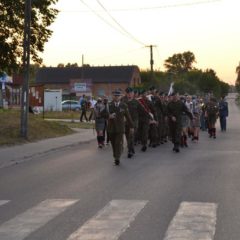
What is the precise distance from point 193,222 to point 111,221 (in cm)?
106

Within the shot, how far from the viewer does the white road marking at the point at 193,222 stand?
7.10 metres

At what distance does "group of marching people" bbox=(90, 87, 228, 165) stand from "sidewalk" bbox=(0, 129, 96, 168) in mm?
1672

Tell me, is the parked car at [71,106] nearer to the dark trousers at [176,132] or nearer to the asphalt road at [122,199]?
the dark trousers at [176,132]

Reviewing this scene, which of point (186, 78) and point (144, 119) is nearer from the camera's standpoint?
point (144, 119)

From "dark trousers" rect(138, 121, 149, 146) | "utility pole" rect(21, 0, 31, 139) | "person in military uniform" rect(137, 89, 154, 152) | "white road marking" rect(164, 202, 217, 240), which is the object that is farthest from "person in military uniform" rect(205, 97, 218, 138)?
"white road marking" rect(164, 202, 217, 240)

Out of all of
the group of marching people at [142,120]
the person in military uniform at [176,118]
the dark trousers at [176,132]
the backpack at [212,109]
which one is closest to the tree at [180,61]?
the backpack at [212,109]

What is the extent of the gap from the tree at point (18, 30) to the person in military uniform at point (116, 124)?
811 centimetres

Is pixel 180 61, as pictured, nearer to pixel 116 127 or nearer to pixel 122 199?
pixel 116 127

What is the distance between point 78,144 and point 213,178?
10.5m

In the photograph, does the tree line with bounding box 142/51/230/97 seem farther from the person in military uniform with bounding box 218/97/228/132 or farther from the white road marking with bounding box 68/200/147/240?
the white road marking with bounding box 68/200/147/240

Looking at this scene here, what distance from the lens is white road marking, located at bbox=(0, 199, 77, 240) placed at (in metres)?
7.28

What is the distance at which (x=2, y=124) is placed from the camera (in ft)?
79.2

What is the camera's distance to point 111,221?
26.2 feet

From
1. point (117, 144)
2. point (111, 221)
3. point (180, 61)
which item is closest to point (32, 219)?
point (111, 221)
